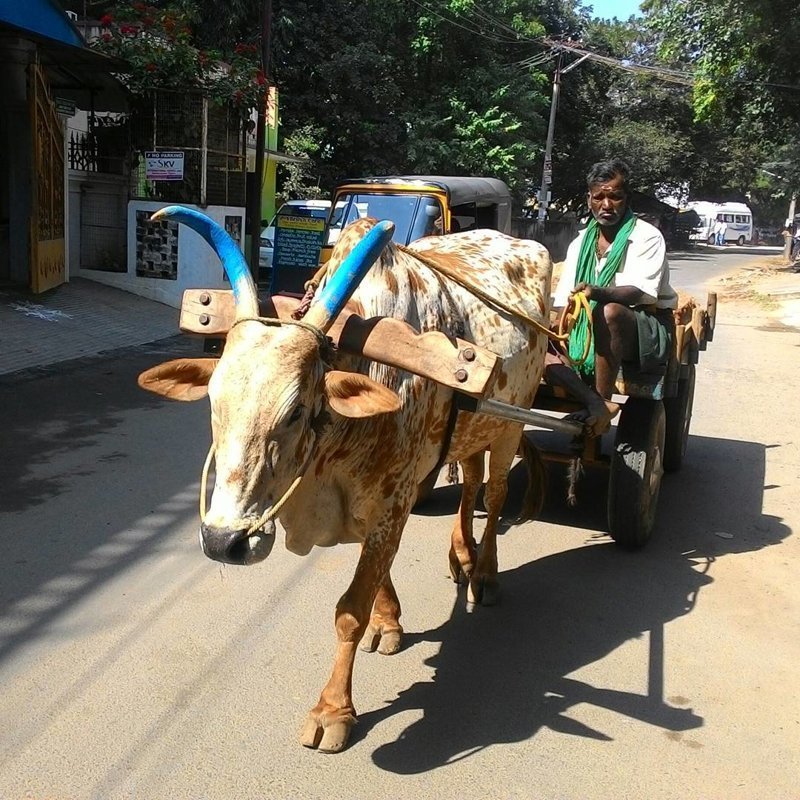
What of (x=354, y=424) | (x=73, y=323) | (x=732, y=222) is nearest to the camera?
(x=354, y=424)

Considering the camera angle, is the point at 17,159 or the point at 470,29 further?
the point at 470,29

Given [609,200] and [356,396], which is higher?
[609,200]

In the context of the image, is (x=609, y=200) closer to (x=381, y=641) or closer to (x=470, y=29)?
(x=381, y=641)

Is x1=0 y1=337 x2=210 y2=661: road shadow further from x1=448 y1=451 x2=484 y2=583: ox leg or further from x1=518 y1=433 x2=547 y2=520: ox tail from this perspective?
x1=518 y1=433 x2=547 y2=520: ox tail

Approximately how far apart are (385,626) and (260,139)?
12.0 metres

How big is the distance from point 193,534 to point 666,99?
117ft

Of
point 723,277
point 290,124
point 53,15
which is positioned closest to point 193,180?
point 53,15

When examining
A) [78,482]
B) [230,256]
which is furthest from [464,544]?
[78,482]

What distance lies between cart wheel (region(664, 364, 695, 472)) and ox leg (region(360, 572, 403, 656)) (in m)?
2.85

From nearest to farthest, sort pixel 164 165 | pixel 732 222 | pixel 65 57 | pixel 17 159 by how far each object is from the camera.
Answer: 1. pixel 65 57
2. pixel 17 159
3. pixel 164 165
4. pixel 732 222

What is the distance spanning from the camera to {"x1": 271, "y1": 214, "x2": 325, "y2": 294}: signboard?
1265 cm

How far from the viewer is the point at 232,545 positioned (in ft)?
7.21

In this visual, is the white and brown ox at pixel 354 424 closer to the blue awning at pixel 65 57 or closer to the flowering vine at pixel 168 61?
the blue awning at pixel 65 57

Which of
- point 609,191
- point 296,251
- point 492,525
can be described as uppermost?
point 609,191
